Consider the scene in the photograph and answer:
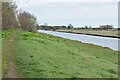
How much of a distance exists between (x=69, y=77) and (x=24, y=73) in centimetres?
200

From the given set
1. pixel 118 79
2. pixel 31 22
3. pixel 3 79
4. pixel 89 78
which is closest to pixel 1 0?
pixel 3 79

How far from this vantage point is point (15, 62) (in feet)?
58.3

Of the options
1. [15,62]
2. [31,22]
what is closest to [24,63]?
[15,62]

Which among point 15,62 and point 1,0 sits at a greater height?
point 1,0

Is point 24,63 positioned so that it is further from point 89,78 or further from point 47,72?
point 89,78

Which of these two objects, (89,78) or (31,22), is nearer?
(89,78)

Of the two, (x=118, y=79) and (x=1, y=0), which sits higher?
(x=1, y=0)

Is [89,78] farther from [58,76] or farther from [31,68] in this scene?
[31,68]

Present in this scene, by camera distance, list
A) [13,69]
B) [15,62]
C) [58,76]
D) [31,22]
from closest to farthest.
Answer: [58,76] → [13,69] → [15,62] → [31,22]

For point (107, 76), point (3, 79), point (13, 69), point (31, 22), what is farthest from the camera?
point (31, 22)

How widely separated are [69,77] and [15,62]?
15.6 ft

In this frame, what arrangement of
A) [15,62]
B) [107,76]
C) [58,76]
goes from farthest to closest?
[15,62] < [107,76] < [58,76]

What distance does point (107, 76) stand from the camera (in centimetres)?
1616

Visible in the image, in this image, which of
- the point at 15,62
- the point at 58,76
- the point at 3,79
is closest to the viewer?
the point at 3,79
